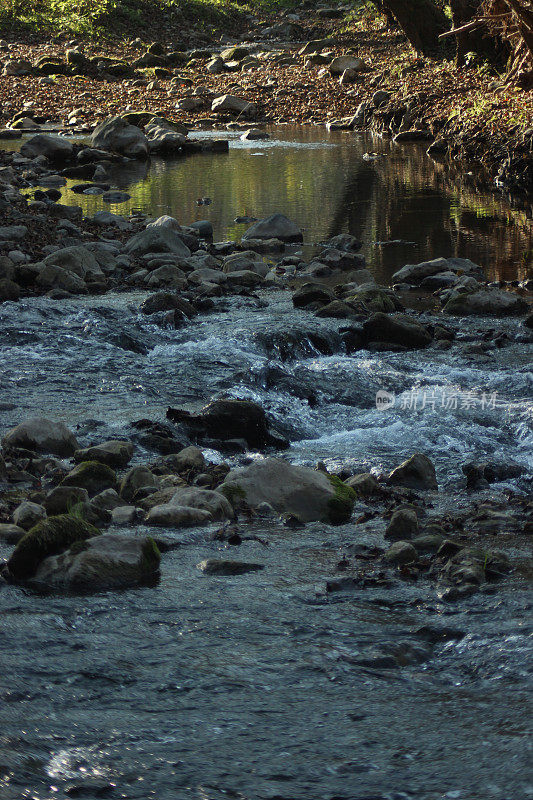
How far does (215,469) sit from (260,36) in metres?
34.7

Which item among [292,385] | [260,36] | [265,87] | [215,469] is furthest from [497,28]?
[260,36]

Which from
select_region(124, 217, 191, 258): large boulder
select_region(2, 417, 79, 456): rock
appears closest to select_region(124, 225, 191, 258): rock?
select_region(124, 217, 191, 258): large boulder

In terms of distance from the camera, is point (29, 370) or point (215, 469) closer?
point (215, 469)

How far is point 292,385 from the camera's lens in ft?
23.5

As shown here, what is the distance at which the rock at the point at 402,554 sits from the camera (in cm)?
413

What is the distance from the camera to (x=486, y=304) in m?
8.97

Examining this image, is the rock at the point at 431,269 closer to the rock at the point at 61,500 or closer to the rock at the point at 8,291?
the rock at the point at 8,291

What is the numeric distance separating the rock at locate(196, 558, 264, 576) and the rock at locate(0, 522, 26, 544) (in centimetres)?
86

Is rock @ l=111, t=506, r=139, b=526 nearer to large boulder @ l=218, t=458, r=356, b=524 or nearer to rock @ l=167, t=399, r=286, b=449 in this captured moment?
large boulder @ l=218, t=458, r=356, b=524

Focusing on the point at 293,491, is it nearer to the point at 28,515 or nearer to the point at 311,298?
the point at 28,515

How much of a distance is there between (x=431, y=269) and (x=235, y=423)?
494cm

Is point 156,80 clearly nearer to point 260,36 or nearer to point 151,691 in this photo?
point 260,36

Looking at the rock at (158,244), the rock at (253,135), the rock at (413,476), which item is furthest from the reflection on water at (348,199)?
the rock at (413,476)

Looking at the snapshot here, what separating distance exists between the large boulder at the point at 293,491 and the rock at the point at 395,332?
331cm
